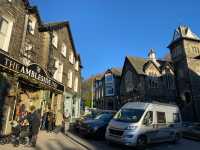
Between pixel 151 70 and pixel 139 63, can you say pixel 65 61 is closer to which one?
pixel 151 70

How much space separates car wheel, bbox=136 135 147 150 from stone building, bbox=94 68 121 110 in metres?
28.8

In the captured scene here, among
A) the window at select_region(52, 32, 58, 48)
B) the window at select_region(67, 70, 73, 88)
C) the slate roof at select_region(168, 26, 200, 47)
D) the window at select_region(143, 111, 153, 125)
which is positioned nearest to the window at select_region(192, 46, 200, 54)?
the slate roof at select_region(168, 26, 200, 47)

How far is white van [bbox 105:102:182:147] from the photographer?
1001 centimetres

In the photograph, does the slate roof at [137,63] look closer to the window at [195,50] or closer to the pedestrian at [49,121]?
the window at [195,50]

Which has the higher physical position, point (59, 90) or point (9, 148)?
point (59, 90)

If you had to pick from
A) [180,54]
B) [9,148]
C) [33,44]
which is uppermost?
[180,54]

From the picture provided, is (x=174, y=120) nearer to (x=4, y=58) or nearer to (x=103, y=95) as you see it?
(x=4, y=58)

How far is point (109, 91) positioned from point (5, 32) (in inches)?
1265

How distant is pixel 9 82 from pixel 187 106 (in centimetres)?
2990

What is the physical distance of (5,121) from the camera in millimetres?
10695

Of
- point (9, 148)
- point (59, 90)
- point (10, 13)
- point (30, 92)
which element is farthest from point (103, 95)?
point (9, 148)

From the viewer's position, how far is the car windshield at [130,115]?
10.7 meters

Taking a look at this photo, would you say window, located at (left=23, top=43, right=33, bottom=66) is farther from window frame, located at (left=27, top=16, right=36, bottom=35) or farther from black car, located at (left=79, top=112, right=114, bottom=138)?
black car, located at (left=79, top=112, right=114, bottom=138)

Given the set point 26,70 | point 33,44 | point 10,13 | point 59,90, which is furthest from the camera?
point 59,90
